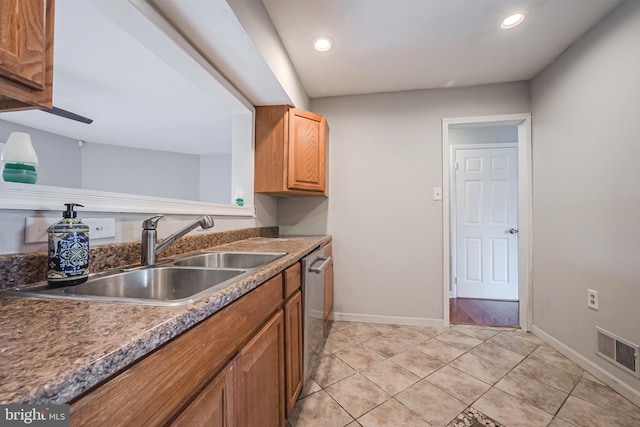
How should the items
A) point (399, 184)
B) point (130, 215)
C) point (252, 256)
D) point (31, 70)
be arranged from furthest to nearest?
point (399, 184), point (252, 256), point (130, 215), point (31, 70)

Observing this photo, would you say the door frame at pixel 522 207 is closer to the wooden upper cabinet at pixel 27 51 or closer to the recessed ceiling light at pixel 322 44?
the recessed ceiling light at pixel 322 44

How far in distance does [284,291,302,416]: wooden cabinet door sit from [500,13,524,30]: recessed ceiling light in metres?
2.11

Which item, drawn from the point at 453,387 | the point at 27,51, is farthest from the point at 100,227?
the point at 453,387

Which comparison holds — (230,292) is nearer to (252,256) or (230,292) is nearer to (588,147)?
(252,256)

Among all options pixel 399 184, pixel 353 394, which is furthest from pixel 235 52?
pixel 353 394

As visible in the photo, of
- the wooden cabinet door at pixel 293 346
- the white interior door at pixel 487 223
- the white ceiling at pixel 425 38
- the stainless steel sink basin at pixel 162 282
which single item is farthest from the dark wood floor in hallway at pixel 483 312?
the stainless steel sink basin at pixel 162 282

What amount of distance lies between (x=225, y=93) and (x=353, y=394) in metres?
2.05

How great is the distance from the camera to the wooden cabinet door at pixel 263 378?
784 mm

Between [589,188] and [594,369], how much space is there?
1160mm

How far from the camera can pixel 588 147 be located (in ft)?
5.58

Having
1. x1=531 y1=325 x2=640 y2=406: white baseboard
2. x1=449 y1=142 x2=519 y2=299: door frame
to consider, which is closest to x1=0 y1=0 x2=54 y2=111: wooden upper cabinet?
x1=531 y1=325 x2=640 y2=406: white baseboard

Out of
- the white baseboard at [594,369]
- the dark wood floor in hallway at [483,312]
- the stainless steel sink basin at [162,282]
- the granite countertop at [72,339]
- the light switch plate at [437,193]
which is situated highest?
the light switch plate at [437,193]

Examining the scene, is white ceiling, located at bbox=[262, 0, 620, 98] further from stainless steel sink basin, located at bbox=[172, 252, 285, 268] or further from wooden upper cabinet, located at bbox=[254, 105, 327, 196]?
stainless steel sink basin, located at bbox=[172, 252, 285, 268]

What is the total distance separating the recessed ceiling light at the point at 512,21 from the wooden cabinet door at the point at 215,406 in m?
2.36
